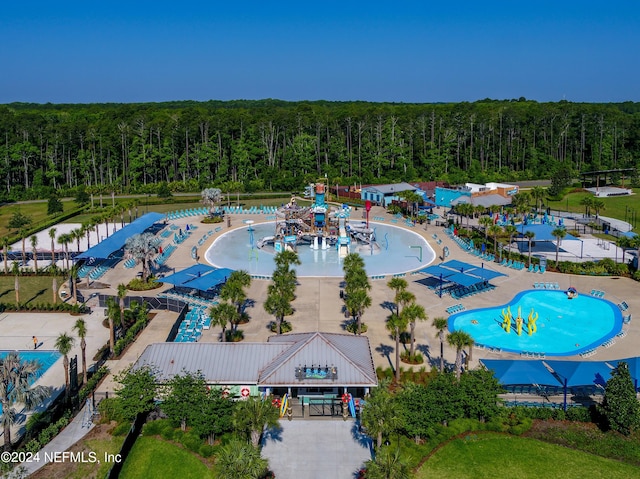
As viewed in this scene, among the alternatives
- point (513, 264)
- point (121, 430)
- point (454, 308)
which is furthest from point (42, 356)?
point (513, 264)

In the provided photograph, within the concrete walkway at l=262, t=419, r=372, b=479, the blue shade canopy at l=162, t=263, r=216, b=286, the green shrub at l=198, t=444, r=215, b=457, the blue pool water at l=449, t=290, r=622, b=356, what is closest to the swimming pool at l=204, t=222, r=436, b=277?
the blue shade canopy at l=162, t=263, r=216, b=286

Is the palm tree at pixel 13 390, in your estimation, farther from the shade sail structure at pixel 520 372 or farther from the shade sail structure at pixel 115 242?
the shade sail structure at pixel 115 242

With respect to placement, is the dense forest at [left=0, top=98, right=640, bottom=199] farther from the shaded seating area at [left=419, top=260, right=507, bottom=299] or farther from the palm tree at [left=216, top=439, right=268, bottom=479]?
the palm tree at [left=216, top=439, right=268, bottom=479]

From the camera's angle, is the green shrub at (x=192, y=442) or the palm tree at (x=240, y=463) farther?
the green shrub at (x=192, y=442)

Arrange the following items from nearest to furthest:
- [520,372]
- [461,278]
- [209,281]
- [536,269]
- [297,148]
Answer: [520,372] → [209,281] → [461,278] → [536,269] → [297,148]

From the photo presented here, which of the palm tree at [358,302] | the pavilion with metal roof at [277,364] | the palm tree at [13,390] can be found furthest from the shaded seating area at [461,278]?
the palm tree at [13,390]

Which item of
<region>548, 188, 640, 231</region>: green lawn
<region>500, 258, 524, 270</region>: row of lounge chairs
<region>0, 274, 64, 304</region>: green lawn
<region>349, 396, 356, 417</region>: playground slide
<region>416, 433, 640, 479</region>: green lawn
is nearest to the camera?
<region>416, 433, 640, 479</region>: green lawn

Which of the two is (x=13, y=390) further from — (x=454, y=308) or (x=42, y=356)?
(x=454, y=308)
